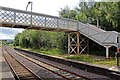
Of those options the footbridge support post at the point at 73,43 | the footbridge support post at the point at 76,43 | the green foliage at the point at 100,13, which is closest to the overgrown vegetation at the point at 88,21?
the green foliage at the point at 100,13

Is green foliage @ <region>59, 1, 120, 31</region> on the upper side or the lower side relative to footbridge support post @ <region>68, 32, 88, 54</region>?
upper

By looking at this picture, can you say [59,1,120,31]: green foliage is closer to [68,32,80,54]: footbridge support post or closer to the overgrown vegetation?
the overgrown vegetation

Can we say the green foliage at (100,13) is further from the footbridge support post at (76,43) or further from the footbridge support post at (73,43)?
the footbridge support post at (73,43)

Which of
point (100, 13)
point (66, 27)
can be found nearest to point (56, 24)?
point (66, 27)

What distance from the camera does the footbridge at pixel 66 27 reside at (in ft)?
69.3

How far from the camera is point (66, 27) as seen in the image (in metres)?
27.9

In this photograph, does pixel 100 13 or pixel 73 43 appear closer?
pixel 73 43

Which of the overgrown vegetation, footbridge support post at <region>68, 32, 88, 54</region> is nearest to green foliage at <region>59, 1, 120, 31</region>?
the overgrown vegetation

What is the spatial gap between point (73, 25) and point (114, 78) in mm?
17765

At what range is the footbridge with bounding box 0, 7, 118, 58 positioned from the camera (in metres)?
21.1

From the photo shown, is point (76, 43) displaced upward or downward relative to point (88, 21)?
downward

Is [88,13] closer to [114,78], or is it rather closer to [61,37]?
[61,37]

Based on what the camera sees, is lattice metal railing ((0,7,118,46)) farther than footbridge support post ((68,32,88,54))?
No

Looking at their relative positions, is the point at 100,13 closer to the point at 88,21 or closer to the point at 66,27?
the point at 88,21
